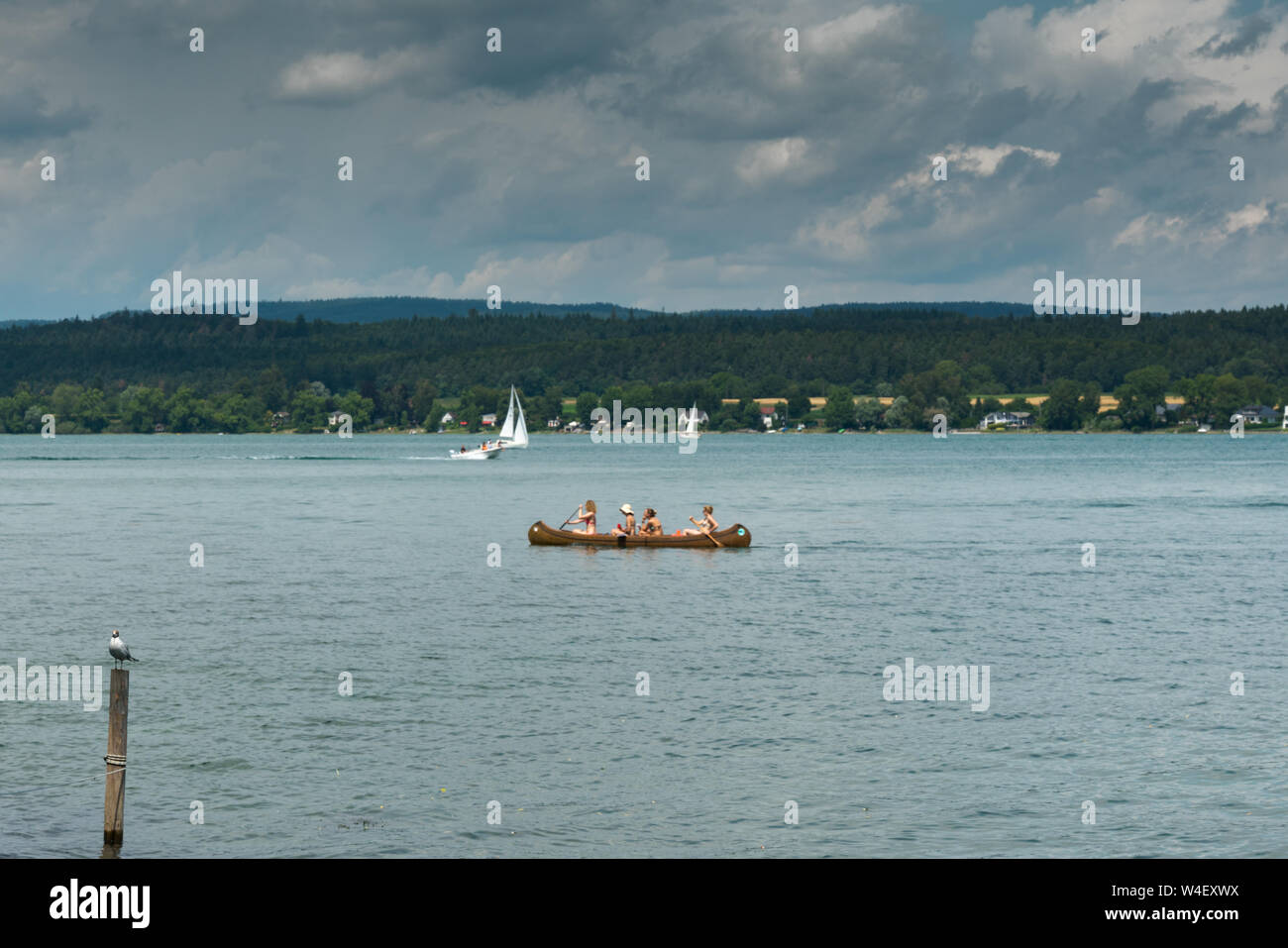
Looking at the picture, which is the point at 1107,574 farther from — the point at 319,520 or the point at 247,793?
the point at 319,520

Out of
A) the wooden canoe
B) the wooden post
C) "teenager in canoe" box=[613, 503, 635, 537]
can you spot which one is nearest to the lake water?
the wooden post

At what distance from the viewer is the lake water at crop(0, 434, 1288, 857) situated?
2241 cm

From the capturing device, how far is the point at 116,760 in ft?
66.5

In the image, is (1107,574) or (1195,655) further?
(1107,574)

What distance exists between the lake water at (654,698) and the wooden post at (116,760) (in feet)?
1.78

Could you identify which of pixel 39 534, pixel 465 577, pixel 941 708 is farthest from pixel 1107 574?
pixel 39 534

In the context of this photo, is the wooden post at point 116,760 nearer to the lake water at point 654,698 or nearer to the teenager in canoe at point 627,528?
the lake water at point 654,698

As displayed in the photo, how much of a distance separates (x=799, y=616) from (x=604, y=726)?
1688 centimetres

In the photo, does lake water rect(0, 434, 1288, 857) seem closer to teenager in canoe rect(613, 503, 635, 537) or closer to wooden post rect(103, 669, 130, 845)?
wooden post rect(103, 669, 130, 845)

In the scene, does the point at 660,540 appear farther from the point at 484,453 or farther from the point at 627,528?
the point at 484,453

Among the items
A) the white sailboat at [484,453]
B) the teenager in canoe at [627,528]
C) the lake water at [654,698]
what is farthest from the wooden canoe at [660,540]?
the white sailboat at [484,453]

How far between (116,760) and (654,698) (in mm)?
13959
